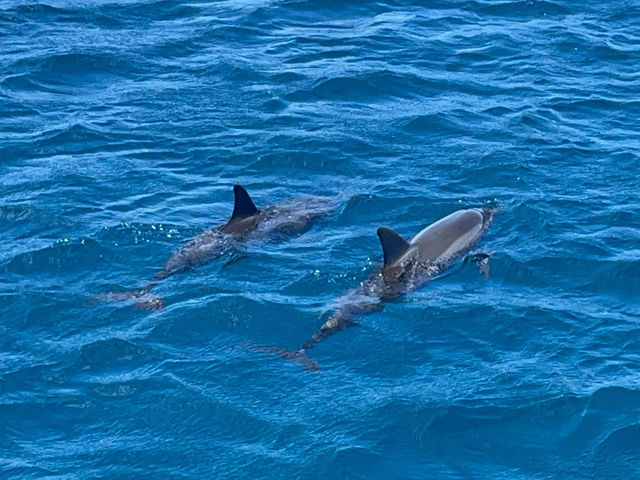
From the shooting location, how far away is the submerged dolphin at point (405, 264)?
14297 millimetres

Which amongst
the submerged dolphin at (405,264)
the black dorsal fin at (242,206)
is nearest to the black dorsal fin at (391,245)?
the submerged dolphin at (405,264)

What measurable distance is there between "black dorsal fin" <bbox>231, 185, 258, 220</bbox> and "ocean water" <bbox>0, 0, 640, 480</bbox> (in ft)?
2.08

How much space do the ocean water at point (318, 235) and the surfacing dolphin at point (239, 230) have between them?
0.70 feet

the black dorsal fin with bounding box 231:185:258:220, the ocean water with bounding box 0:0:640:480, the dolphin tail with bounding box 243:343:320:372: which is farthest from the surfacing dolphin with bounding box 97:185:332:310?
the dolphin tail with bounding box 243:343:320:372

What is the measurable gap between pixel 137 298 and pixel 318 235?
10.2 feet

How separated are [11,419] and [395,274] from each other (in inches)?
209

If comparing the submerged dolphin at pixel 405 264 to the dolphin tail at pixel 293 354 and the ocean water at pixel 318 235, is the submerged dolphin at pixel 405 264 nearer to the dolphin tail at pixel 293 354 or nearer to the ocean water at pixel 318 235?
the dolphin tail at pixel 293 354

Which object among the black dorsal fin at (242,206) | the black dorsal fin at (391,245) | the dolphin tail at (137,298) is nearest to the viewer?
the dolphin tail at (137,298)

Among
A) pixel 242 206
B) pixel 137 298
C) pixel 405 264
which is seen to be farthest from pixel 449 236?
pixel 137 298

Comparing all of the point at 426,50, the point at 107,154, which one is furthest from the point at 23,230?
the point at 426,50

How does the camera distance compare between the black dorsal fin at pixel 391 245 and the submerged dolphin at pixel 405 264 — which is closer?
the submerged dolphin at pixel 405 264

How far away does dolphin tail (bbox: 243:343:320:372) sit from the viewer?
13625mm

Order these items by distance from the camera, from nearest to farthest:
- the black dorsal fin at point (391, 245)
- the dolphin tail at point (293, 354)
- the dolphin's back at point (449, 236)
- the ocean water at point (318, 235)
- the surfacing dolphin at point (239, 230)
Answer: the ocean water at point (318, 235) → the dolphin tail at point (293, 354) → the black dorsal fin at point (391, 245) → the surfacing dolphin at point (239, 230) → the dolphin's back at point (449, 236)

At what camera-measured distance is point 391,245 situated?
1523 centimetres
